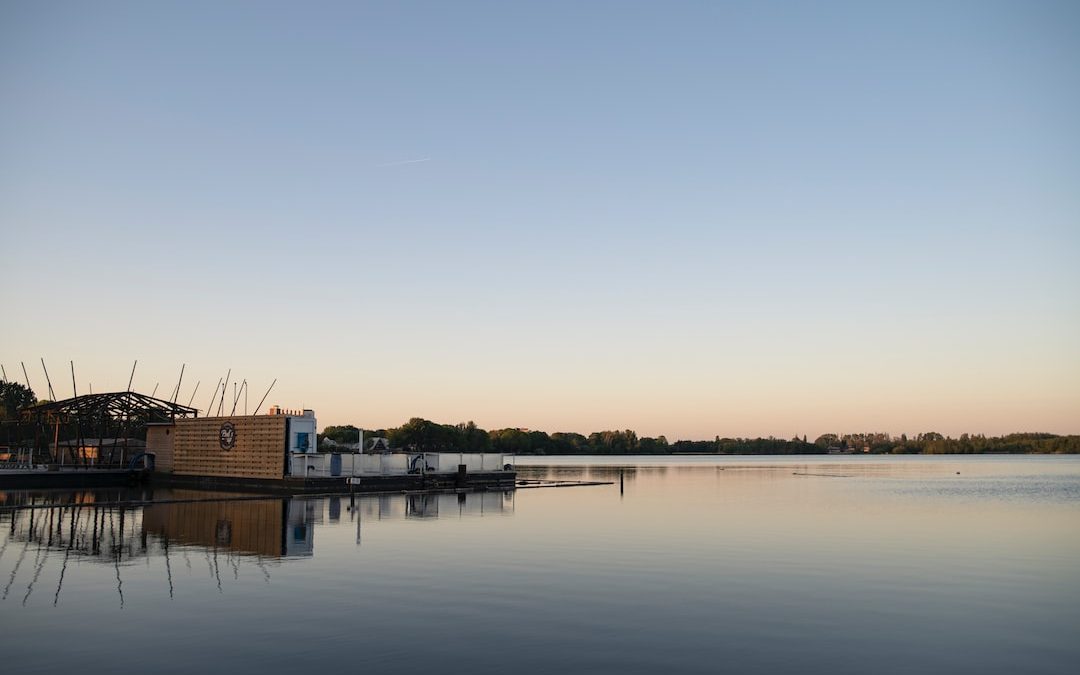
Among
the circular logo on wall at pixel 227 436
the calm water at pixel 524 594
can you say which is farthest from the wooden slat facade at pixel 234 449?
the calm water at pixel 524 594

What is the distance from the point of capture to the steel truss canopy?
83.6 m

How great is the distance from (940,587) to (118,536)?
115 ft

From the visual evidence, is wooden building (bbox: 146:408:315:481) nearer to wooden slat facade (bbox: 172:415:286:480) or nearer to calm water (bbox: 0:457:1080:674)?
wooden slat facade (bbox: 172:415:286:480)

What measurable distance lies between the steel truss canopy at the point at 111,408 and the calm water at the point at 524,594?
3292 centimetres

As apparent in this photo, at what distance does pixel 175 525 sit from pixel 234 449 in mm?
32287

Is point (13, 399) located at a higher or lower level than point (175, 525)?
higher

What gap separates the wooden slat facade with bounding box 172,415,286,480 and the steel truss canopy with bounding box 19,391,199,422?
3.48 meters

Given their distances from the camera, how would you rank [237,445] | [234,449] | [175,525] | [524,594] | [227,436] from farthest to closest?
[227,436] → [234,449] → [237,445] → [175,525] → [524,594]

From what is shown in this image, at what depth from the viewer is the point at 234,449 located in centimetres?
7462

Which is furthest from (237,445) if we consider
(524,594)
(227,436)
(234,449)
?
(524,594)

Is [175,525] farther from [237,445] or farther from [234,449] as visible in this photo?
[234,449]

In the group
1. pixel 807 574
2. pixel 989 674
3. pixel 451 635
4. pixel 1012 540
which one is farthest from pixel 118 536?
pixel 1012 540

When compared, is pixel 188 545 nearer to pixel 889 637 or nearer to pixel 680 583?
pixel 680 583

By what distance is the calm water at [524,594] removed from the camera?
19.0m
